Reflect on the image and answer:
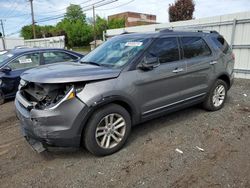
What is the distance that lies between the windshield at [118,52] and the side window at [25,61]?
315 centimetres

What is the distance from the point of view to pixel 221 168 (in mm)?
2934

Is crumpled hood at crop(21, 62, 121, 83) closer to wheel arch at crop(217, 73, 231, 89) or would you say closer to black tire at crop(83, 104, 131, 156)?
black tire at crop(83, 104, 131, 156)

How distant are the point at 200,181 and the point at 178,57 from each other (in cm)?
222

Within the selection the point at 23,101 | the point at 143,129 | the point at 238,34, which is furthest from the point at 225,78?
the point at 238,34

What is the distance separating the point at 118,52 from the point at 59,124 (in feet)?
5.46

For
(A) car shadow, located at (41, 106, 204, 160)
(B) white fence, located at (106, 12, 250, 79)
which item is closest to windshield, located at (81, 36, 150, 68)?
(A) car shadow, located at (41, 106, 204, 160)

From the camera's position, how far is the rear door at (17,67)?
6.19 m

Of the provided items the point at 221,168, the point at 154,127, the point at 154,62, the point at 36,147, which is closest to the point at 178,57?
the point at 154,62

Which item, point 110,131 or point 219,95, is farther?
point 219,95

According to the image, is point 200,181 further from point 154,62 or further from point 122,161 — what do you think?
point 154,62

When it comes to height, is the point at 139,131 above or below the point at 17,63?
below

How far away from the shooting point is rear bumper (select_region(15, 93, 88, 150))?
110 inches

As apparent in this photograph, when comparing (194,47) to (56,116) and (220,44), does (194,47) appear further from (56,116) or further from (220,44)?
(56,116)

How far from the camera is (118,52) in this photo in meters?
3.83
